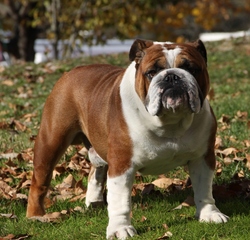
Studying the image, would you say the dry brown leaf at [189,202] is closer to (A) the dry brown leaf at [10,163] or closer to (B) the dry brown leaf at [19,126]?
(A) the dry brown leaf at [10,163]

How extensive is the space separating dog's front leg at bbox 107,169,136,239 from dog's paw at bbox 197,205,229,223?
0.57 metres

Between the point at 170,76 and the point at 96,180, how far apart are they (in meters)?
1.70

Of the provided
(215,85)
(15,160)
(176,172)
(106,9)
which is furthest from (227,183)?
(106,9)

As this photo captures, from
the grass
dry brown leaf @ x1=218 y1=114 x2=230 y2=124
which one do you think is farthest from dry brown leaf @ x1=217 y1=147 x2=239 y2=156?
dry brown leaf @ x1=218 y1=114 x2=230 y2=124

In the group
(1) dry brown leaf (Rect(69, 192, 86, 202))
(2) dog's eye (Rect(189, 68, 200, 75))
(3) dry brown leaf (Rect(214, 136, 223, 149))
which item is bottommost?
(1) dry brown leaf (Rect(69, 192, 86, 202))

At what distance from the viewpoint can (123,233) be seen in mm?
4582

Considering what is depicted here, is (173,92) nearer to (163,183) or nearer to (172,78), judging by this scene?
(172,78)

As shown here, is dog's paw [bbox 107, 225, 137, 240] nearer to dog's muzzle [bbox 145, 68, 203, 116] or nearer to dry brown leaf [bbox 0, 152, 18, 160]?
dog's muzzle [bbox 145, 68, 203, 116]

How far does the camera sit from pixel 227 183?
5.96 m

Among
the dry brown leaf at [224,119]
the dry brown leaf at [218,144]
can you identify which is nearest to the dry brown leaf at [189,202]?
the dry brown leaf at [218,144]

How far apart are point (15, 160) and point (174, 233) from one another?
291cm

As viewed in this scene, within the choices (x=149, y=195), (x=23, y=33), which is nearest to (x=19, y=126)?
(x=149, y=195)

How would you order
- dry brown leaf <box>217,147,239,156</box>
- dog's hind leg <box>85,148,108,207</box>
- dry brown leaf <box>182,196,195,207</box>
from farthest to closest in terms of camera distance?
dry brown leaf <box>217,147,239,156</box>, dog's hind leg <box>85,148,108,207</box>, dry brown leaf <box>182,196,195,207</box>

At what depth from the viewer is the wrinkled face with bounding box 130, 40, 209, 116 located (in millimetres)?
4316
